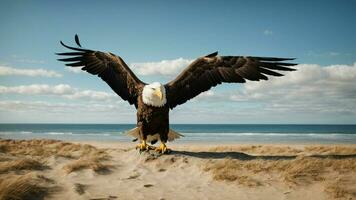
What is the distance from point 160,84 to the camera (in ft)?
25.6

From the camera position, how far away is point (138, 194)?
5.45m

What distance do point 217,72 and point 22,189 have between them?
4.95 m

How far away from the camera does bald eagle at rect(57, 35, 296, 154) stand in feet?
25.7

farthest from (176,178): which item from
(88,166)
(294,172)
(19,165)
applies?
(19,165)

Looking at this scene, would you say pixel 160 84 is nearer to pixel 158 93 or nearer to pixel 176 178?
pixel 158 93

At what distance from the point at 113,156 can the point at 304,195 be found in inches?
175

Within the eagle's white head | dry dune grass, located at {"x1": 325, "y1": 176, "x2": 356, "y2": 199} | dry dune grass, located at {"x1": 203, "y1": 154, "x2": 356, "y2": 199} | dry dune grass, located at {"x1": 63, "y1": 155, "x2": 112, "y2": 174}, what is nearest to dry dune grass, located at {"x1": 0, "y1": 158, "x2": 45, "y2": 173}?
dry dune grass, located at {"x1": 63, "y1": 155, "x2": 112, "y2": 174}

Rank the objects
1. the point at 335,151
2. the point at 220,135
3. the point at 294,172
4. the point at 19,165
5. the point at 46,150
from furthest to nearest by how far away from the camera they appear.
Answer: the point at 220,135 < the point at 335,151 < the point at 46,150 < the point at 19,165 < the point at 294,172

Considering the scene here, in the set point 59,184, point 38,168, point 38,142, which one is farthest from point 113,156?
point 38,142

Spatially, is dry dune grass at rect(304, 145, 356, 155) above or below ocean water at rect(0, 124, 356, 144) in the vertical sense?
above

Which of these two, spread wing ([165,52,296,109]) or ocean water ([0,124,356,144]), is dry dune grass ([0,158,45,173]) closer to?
ocean water ([0,124,356,144])

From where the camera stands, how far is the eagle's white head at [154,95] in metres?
7.57

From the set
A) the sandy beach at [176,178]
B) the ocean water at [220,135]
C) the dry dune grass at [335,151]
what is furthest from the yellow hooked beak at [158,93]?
the dry dune grass at [335,151]

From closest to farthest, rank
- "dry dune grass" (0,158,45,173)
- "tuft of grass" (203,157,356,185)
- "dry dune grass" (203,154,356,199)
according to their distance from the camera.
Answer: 1. "dry dune grass" (203,154,356,199)
2. "tuft of grass" (203,157,356,185)
3. "dry dune grass" (0,158,45,173)
